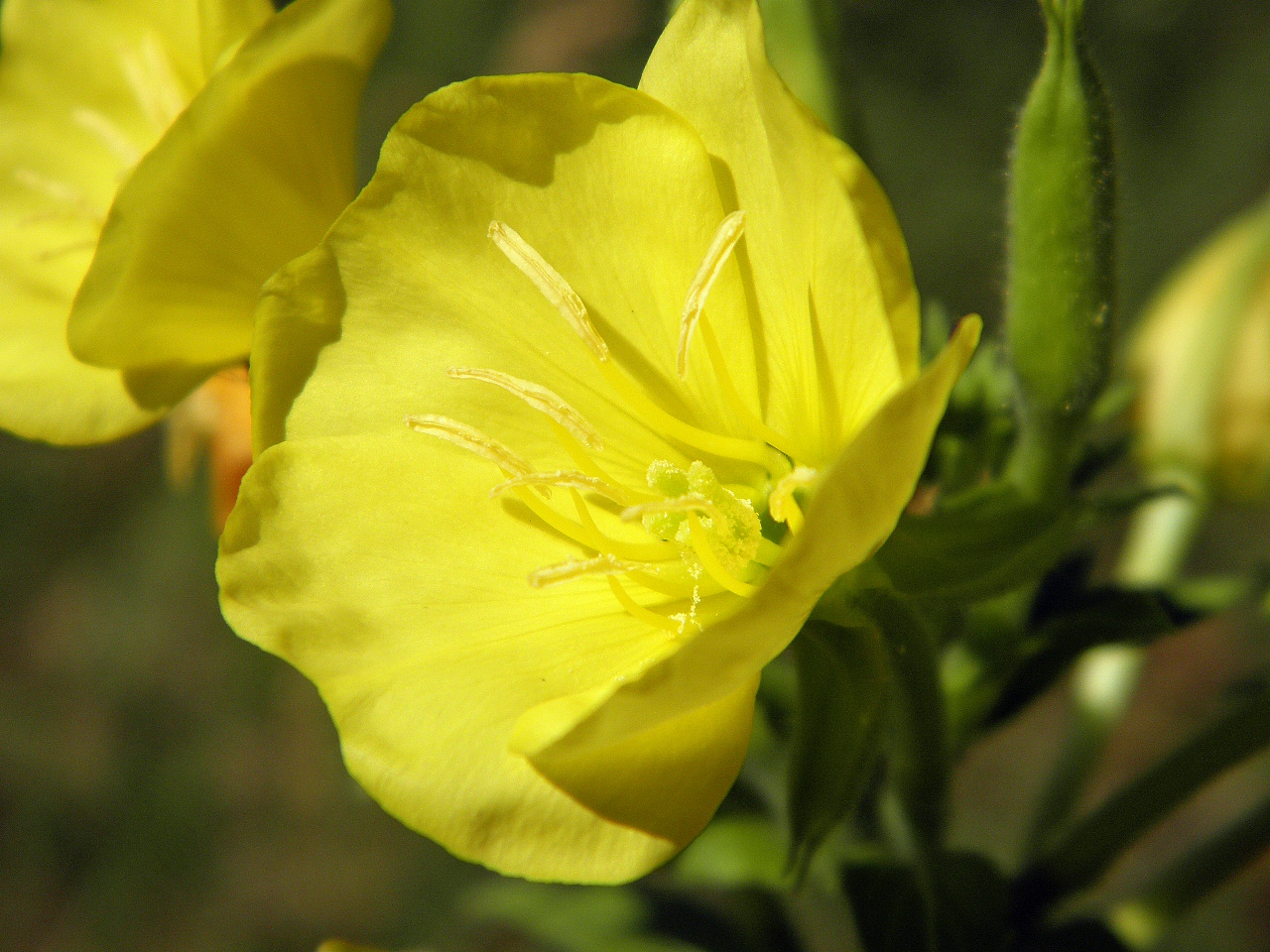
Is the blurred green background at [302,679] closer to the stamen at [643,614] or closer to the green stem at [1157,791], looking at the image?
the green stem at [1157,791]

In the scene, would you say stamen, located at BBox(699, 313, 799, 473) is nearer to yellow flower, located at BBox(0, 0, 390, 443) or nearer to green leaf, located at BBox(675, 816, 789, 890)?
yellow flower, located at BBox(0, 0, 390, 443)

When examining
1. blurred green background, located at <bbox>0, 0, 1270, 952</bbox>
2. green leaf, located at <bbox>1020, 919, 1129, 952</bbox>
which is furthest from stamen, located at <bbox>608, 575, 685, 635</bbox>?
blurred green background, located at <bbox>0, 0, 1270, 952</bbox>

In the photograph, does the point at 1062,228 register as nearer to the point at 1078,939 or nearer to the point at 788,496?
the point at 788,496

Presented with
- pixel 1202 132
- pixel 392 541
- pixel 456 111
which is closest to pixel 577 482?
pixel 392 541

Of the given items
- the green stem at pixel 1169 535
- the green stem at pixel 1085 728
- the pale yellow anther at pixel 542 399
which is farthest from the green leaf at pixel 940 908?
the green stem at pixel 1169 535

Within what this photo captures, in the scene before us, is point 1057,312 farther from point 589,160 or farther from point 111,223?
point 111,223
